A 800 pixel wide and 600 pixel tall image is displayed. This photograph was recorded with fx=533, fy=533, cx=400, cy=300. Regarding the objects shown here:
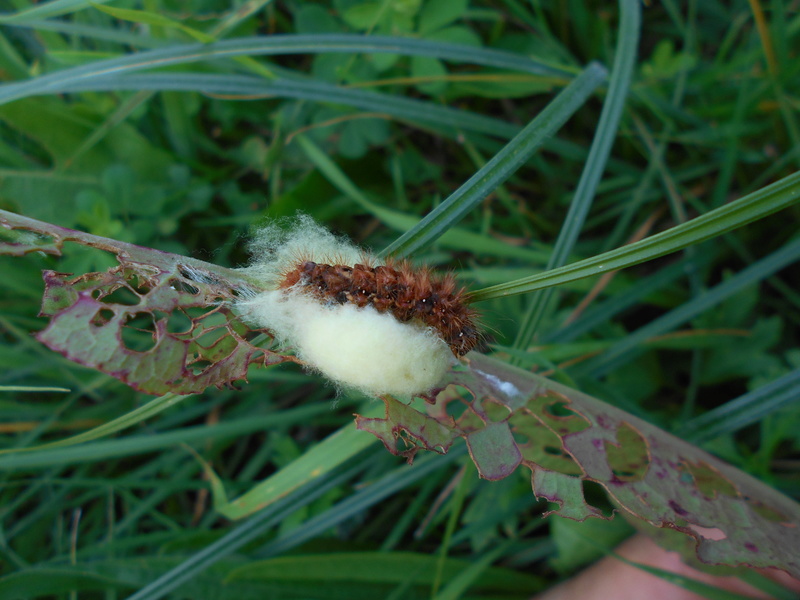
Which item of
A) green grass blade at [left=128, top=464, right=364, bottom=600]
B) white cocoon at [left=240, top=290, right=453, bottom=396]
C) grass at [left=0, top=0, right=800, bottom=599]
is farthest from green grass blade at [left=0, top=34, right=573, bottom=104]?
green grass blade at [left=128, top=464, right=364, bottom=600]

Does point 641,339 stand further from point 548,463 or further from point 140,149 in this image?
point 140,149

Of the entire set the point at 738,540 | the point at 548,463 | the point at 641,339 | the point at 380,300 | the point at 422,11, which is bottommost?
the point at 738,540

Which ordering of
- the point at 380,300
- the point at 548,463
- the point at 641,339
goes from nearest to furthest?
the point at 380,300, the point at 548,463, the point at 641,339

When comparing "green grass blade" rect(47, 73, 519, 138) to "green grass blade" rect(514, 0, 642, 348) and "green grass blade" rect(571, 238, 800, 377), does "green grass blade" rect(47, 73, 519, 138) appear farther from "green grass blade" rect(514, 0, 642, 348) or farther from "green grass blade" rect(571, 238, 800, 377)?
"green grass blade" rect(571, 238, 800, 377)

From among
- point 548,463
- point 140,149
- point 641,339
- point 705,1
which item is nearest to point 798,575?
point 548,463

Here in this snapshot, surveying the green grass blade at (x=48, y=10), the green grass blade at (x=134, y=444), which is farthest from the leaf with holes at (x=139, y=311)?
the green grass blade at (x=48, y=10)

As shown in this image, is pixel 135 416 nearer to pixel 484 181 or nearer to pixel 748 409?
pixel 484 181

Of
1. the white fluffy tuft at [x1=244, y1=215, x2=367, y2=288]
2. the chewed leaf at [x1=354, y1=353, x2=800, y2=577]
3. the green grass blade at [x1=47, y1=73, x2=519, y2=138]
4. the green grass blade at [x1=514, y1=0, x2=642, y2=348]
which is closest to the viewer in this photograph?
the chewed leaf at [x1=354, y1=353, x2=800, y2=577]

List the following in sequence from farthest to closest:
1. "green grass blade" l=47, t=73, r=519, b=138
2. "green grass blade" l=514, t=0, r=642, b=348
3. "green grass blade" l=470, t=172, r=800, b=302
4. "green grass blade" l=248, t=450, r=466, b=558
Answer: "green grass blade" l=248, t=450, r=466, b=558 < "green grass blade" l=47, t=73, r=519, b=138 < "green grass blade" l=514, t=0, r=642, b=348 < "green grass blade" l=470, t=172, r=800, b=302
